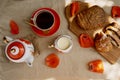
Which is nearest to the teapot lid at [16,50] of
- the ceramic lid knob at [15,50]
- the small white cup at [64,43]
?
the ceramic lid knob at [15,50]

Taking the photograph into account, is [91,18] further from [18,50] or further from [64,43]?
[18,50]

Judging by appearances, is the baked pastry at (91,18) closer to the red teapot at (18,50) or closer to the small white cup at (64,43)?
the small white cup at (64,43)

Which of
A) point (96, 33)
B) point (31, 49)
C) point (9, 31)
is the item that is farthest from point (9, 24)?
point (96, 33)

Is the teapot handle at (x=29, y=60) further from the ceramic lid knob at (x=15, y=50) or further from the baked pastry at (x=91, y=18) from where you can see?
the baked pastry at (x=91, y=18)

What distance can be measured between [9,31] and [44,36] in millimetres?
109

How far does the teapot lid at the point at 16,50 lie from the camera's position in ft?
2.35

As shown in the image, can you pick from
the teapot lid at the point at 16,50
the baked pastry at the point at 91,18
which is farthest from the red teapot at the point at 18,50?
the baked pastry at the point at 91,18

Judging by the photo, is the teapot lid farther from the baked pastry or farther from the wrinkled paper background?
the baked pastry

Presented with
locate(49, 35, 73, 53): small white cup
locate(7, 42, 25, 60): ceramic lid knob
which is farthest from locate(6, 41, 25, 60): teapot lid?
locate(49, 35, 73, 53): small white cup

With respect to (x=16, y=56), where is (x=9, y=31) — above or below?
above

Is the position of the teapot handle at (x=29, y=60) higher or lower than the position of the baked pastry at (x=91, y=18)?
lower

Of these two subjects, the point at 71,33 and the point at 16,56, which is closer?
the point at 16,56

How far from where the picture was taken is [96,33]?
83 cm

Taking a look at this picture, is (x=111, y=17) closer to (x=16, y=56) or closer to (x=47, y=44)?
(x=47, y=44)
